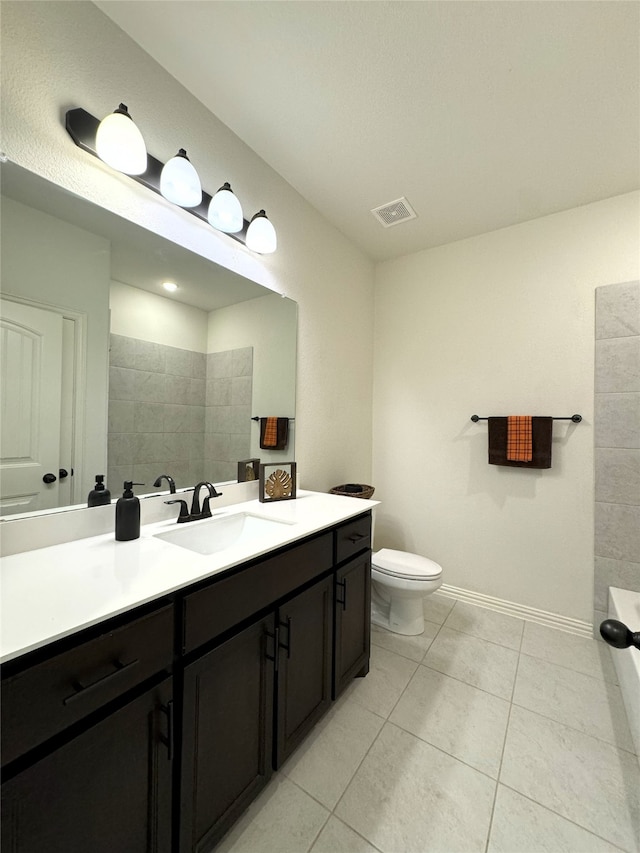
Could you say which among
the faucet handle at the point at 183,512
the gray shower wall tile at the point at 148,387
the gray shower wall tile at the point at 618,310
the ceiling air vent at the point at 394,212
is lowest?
the faucet handle at the point at 183,512

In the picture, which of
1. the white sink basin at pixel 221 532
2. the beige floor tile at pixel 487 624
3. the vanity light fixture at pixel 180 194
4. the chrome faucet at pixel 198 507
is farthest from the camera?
the beige floor tile at pixel 487 624

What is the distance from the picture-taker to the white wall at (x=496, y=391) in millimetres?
2053

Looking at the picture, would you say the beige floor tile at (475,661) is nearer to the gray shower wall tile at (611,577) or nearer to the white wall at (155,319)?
the gray shower wall tile at (611,577)

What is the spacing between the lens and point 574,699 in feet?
5.07

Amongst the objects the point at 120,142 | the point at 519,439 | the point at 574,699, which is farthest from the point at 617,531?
the point at 120,142

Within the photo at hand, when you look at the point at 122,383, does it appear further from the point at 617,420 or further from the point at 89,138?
the point at 617,420

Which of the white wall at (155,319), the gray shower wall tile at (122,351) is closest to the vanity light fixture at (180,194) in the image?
the white wall at (155,319)

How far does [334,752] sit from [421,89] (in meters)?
2.68

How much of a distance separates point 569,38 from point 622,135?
0.64 metres

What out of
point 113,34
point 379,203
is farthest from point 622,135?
point 113,34

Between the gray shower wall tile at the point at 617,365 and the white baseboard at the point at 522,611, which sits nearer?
the gray shower wall tile at the point at 617,365

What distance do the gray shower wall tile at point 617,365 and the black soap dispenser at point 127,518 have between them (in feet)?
8.13

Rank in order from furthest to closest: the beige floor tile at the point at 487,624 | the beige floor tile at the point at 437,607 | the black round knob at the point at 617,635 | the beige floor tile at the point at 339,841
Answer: the beige floor tile at the point at 437,607 → the beige floor tile at the point at 487,624 → the beige floor tile at the point at 339,841 → the black round knob at the point at 617,635

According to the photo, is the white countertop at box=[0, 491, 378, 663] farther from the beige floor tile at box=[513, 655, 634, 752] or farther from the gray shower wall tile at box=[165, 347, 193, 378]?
the beige floor tile at box=[513, 655, 634, 752]
